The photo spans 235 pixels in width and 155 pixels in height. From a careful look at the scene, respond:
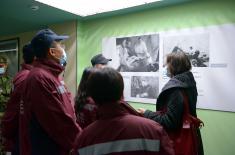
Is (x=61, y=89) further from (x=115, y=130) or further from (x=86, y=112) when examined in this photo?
(x=115, y=130)

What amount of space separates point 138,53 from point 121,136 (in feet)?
6.39

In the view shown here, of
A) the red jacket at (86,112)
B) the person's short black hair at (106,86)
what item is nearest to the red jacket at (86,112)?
the red jacket at (86,112)

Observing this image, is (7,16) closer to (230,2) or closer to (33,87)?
(33,87)

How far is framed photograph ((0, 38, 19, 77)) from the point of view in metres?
4.30

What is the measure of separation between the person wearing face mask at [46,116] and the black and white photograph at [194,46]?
53.0 inches

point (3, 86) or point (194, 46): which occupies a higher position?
point (194, 46)

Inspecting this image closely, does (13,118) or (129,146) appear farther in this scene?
(13,118)

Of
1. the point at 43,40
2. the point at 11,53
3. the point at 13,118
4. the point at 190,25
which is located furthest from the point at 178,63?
the point at 11,53

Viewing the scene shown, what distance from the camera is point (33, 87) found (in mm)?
1437

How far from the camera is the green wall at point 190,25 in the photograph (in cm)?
224

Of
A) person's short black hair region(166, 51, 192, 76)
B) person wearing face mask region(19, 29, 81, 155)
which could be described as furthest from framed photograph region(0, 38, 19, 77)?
person's short black hair region(166, 51, 192, 76)

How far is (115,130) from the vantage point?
976 mm

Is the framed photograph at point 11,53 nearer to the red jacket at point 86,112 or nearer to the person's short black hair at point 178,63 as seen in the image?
the red jacket at point 86,112

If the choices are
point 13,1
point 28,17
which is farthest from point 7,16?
point 13,1
